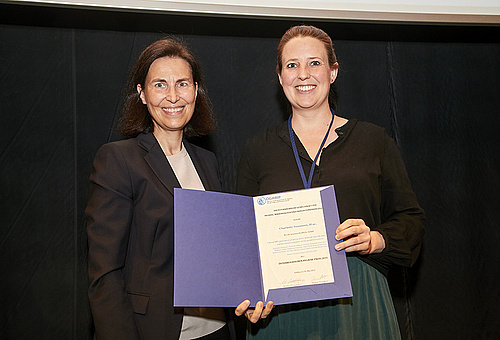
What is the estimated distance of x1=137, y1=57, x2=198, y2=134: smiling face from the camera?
1.80 meters

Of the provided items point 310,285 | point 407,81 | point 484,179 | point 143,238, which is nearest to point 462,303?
point 484,179

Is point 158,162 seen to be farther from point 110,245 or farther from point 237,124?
point 237,124

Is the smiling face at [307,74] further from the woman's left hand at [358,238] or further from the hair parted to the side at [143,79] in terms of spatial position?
the woman's left hand at [358,238]

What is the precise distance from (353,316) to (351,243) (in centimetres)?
30

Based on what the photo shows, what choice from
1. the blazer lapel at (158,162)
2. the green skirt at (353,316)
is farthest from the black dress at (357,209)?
the blazer lapel at (158,162)

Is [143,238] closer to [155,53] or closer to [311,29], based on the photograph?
[155,53]

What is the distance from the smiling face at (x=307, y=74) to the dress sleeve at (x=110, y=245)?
0.71m

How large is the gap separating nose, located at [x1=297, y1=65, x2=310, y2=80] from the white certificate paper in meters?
0.50

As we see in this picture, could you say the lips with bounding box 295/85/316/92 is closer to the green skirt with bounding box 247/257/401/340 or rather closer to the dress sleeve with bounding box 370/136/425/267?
the dress sleeve with bounding box 370/136/425/267

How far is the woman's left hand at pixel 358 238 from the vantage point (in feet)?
4.77

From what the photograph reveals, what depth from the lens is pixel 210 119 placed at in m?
2.13

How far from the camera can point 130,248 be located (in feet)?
5.12

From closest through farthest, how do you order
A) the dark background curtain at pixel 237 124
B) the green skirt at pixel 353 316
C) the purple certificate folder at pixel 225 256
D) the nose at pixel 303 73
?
1. the purple certificate folder at pixel 225 256
2. the green skirt at pixel 353 316
3. the nose at pixel 303 73
4. the dark background curtain at pixel 237 124

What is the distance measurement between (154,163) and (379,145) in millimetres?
852
